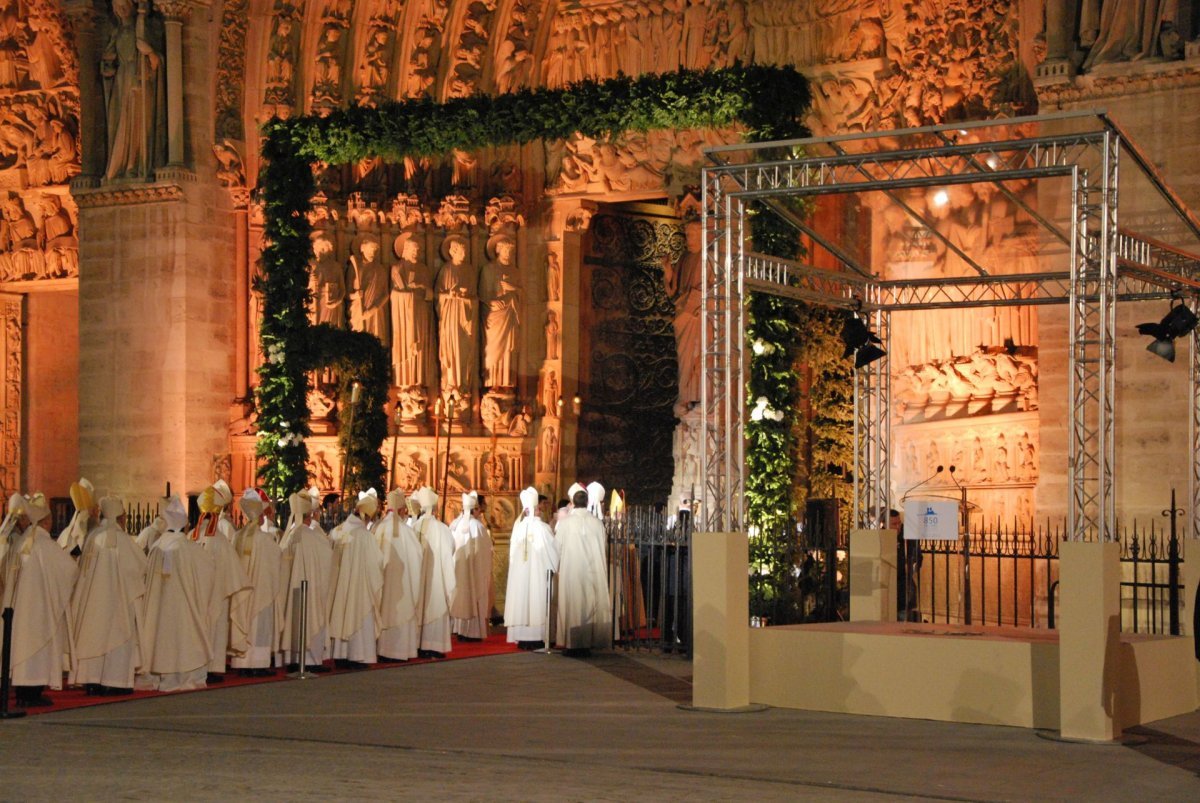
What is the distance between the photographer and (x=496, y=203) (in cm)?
2342

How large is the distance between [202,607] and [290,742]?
150 inches

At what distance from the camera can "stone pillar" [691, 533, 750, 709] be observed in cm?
1283

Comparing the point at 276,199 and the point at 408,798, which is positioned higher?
the point at 276,199

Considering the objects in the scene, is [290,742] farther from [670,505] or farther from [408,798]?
[670,505]

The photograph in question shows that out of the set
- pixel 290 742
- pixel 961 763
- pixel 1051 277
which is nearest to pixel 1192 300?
pixel 1051 277

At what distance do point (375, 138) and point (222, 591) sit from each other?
273 inches

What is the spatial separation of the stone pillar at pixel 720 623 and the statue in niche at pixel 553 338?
10761mm

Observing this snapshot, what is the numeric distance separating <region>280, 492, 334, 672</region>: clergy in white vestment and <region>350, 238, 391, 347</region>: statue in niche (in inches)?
289

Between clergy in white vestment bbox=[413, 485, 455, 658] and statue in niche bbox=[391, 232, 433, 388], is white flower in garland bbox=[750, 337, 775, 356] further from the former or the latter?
statue in niche bbox=[391, 232, 433, 388]

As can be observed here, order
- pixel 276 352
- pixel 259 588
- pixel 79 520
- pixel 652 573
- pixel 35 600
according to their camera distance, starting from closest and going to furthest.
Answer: pixel 35 600
pixel 79 520
pixel 259 588
pixel 652 573
pixel 276 352

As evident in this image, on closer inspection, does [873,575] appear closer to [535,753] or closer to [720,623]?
[720,623]

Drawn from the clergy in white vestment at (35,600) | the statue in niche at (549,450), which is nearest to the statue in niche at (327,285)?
the statue in niche at (549,450)

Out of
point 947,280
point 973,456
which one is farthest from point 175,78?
point 947,280

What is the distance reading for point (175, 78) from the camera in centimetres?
2308
